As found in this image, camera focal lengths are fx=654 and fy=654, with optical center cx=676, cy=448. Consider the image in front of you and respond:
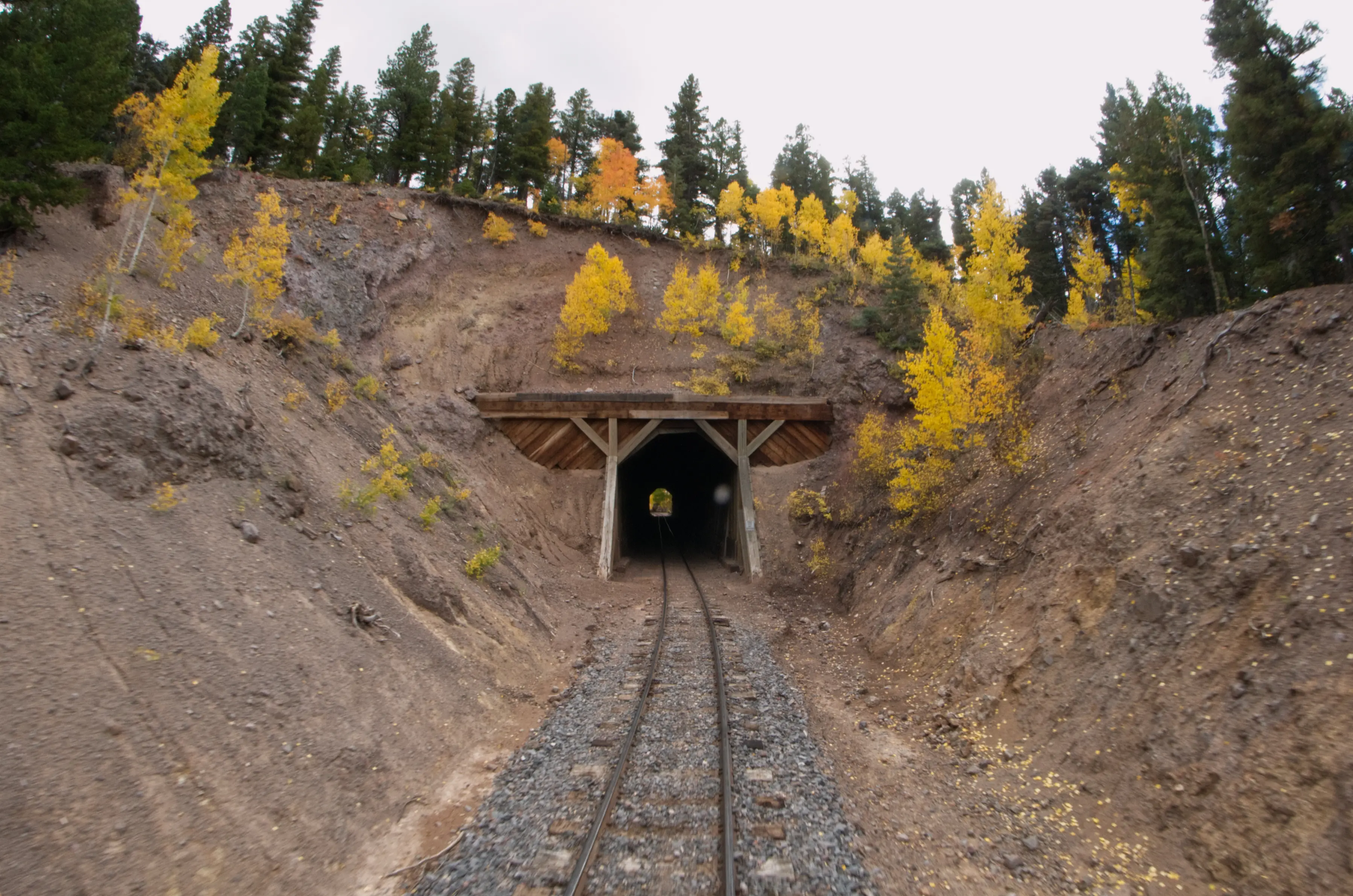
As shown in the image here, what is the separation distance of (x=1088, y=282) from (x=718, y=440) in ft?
53.2

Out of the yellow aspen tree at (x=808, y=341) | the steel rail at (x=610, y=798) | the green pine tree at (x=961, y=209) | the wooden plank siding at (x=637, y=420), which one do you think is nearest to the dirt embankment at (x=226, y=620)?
the steel rail at (x=610, y=798)

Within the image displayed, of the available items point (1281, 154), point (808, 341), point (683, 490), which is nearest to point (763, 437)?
point (808, 341)

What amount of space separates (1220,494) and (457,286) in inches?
1137

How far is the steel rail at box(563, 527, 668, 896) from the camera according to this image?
5719mm

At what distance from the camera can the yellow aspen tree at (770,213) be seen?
42.7 meters

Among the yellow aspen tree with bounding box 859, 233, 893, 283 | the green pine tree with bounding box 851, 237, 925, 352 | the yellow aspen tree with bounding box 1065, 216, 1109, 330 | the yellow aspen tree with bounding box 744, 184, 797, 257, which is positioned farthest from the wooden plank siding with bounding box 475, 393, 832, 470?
Answer: the yellow aspen tree with bounding box 744, 184, 797, 257

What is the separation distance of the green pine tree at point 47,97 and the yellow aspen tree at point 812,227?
111ft

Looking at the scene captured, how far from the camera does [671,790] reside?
7504 millimetres

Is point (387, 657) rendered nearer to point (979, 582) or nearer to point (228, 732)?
point (228, 732)

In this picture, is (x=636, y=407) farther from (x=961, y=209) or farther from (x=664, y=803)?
(x=961, y=209)

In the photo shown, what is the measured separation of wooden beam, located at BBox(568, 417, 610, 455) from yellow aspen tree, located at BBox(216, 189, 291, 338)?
10.2 metres

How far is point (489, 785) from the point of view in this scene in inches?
309

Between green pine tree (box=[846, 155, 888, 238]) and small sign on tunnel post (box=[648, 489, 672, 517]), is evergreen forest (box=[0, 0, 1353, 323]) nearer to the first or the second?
green pine tree (box=[846, 155, 888, 238])

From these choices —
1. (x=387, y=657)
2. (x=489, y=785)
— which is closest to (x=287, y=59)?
(x=387, y=657)
